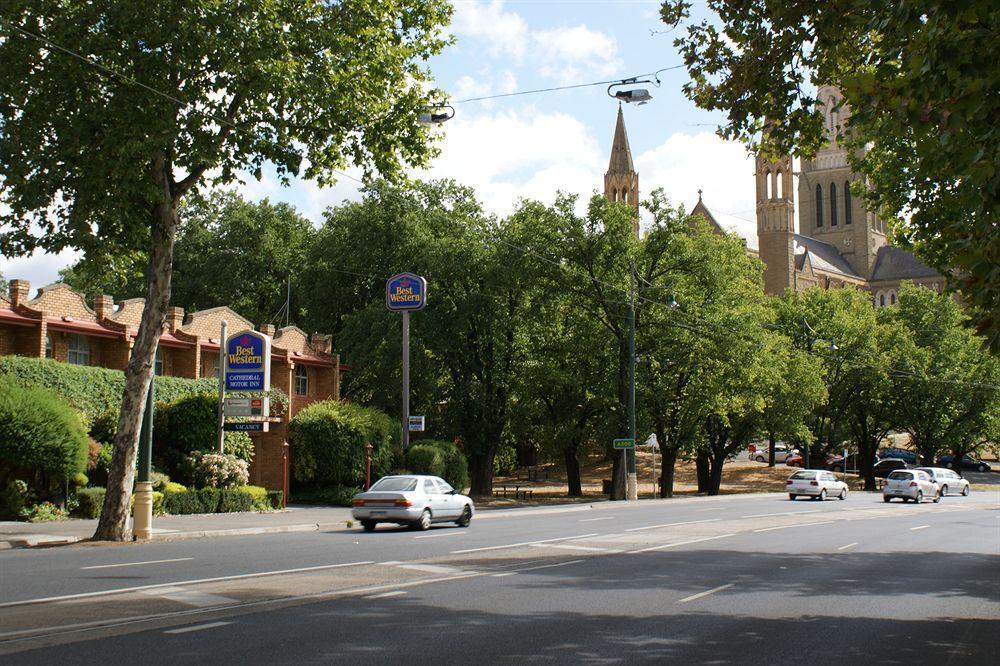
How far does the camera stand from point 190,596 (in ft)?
37.2

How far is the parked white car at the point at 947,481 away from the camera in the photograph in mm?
45734

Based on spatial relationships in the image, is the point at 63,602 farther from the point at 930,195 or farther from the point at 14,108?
the point at 930,195

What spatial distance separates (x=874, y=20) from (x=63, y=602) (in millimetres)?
9969

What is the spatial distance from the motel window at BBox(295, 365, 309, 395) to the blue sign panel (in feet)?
19.8

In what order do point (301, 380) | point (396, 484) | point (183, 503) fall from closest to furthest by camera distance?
point (396, 484), point (183, 503), point (301, 380)

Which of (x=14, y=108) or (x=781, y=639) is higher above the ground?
(x=14, y=108)

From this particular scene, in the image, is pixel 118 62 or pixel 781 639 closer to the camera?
pixel 781 639

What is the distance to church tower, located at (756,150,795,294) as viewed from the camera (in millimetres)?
95812

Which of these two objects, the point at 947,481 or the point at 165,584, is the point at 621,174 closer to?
the point at 947,481

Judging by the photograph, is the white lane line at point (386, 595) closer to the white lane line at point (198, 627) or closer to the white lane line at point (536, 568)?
the white lane line at point (536, 568)

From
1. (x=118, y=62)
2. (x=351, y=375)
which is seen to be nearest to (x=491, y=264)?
(x=351, y=375)

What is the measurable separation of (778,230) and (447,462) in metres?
66.2

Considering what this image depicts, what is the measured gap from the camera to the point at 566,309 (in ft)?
149

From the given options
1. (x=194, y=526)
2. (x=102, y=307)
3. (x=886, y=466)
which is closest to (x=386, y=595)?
(x=194, y=526)
